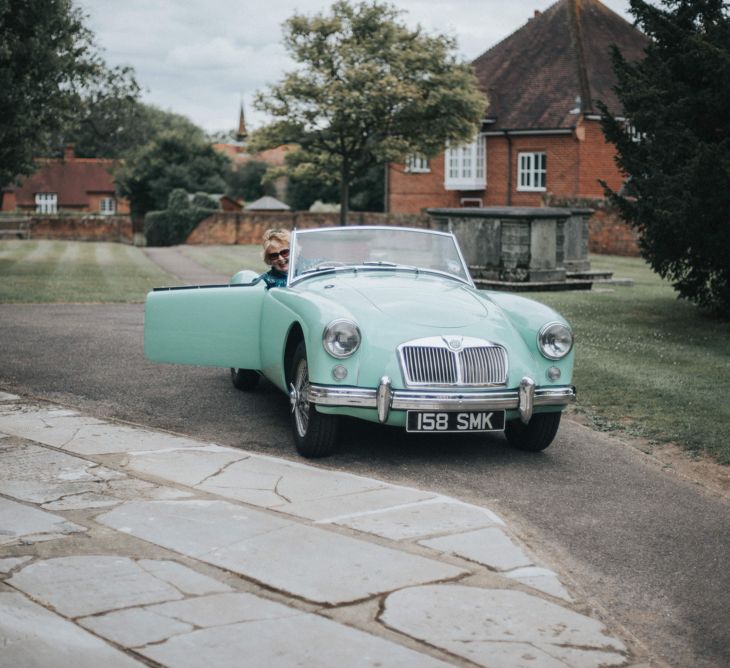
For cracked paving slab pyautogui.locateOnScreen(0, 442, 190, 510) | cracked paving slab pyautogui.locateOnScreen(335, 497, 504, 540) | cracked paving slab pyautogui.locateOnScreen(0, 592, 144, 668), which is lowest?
cracked paving slab pyautogui.locateOnScreen(0, 592, 144, 668)

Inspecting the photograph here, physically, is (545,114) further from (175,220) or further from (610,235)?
(175,220)

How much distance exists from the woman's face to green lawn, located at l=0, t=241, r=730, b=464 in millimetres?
2774

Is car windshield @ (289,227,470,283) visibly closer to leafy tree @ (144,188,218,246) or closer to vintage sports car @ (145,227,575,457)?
vintage sports car @ (145,227,575,457)

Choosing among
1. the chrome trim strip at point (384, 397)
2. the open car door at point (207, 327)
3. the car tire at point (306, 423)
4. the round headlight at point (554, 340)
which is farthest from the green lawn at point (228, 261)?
the chrome trim strip at point (384, 397)

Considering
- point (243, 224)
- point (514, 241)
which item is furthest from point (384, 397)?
point (243, 224)

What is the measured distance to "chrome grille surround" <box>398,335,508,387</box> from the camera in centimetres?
662

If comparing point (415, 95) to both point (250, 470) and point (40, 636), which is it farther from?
point (40, 636)

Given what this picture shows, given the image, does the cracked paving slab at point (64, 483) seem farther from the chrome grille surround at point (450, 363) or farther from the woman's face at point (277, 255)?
the woman's face at point (277, 255)

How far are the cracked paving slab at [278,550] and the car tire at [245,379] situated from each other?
3.69m

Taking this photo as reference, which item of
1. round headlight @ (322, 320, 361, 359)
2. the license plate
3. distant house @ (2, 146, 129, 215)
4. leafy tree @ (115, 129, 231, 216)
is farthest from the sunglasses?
distant house @ (2, 146, 129, 215)

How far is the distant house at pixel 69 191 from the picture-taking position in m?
92.6

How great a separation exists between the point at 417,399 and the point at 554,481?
38.5 inches

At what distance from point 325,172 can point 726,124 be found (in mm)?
28144

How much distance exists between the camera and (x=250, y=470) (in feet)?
21.2
